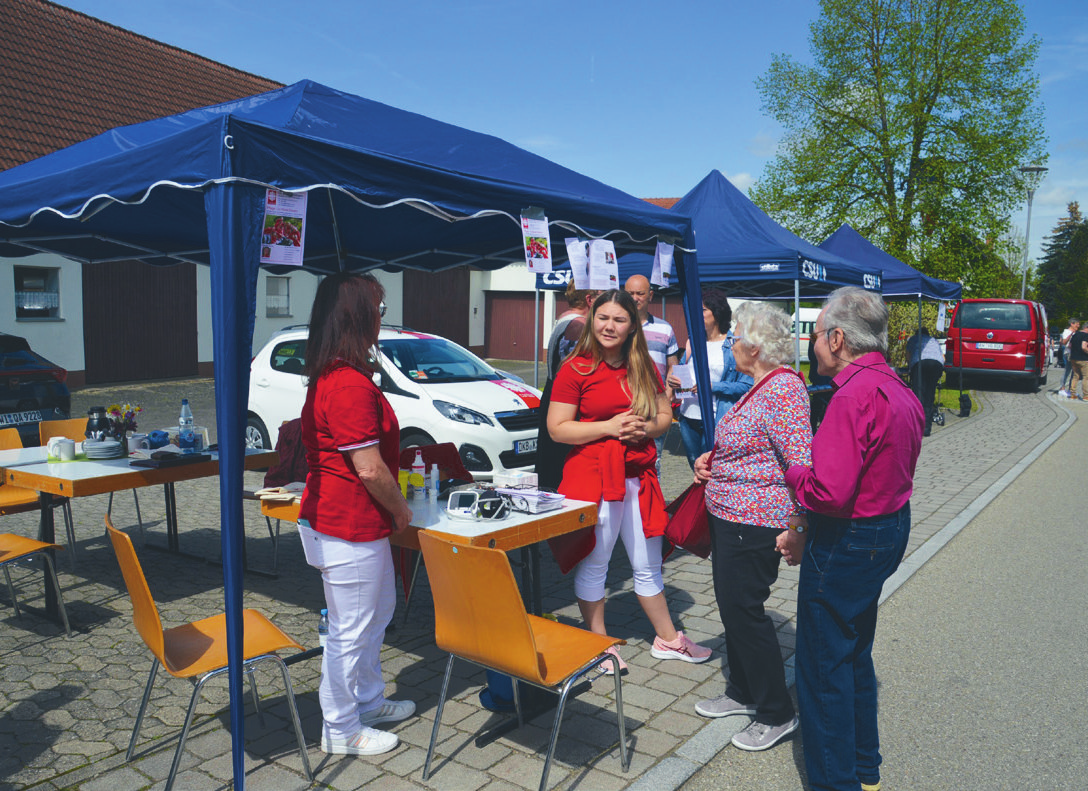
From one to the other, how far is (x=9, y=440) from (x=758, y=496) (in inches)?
205

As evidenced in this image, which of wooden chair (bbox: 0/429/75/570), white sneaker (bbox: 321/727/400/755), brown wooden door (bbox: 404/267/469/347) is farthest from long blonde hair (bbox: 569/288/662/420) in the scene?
brown wooden door (bbox: 404/267/469/347)

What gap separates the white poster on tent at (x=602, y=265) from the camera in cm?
468

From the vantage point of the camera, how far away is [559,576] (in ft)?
19.3

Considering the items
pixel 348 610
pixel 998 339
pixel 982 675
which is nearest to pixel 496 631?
pixel 348 610

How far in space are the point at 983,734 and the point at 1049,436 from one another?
12.0 meters

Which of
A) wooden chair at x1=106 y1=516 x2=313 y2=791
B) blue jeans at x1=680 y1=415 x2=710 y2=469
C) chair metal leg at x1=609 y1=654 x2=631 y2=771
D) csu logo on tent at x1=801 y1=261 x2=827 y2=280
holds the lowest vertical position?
chair metal leg at x1=609 y1=654 x2=631 y2=771

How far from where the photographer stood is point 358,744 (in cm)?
335

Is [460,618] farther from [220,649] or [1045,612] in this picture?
[1045,612]

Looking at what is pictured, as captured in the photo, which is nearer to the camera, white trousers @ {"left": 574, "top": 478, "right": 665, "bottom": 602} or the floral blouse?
the floral blouse

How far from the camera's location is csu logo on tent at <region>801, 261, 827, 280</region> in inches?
358

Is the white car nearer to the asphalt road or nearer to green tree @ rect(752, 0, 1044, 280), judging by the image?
the asphalt road

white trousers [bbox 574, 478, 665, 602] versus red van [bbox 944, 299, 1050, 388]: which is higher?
red van [bbox 944, 299, 1050, 388]

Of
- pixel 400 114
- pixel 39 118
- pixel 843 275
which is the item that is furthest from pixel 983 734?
pixel 39 118

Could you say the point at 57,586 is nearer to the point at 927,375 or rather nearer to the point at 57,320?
the point at 927,375
